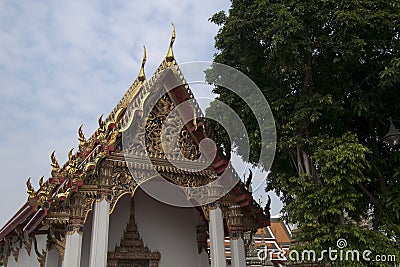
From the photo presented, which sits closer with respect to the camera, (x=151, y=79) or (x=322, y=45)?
(x=151, y=79)

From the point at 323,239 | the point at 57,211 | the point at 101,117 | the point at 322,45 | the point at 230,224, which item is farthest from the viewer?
the point at 322,45

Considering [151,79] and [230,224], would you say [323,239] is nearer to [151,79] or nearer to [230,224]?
A: [230,224]

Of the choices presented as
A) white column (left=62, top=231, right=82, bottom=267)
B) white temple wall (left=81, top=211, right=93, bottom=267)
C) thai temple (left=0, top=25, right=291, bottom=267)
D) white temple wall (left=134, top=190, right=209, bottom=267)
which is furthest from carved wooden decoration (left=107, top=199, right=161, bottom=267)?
white column (left=62, top=231, right=82, bottom=267)

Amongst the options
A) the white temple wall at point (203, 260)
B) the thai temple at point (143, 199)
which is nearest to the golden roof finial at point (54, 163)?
the thai temple at point (143, 199)

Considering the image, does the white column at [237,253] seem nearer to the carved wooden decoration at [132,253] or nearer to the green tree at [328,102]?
the green tree at [328,102]

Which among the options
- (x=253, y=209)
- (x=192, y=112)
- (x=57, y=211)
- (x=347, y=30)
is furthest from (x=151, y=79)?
(x=347, y=30)

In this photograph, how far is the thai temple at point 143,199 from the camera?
19.0 ft

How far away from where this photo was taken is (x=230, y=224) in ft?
23.5

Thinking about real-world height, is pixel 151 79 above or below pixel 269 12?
below

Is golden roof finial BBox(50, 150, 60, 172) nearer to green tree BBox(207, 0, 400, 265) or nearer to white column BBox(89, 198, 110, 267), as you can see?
white column BBox(89, 198, 110, 267)

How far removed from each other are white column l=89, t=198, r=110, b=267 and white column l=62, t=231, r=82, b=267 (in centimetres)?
20

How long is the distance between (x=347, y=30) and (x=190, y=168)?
386 centimetres

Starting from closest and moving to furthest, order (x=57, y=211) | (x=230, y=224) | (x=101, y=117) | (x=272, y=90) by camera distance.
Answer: (x=57, y=211) < (x=101, y=117) < (x=230, y=224) < (x=272, y=90)

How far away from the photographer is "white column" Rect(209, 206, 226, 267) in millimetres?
6555
